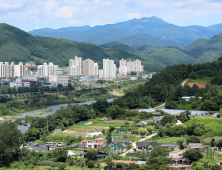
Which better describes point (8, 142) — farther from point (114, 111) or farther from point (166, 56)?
point (166, 56)

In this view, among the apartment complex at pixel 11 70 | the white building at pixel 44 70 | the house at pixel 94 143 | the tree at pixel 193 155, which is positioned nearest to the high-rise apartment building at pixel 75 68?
the white building at pixel 44 70

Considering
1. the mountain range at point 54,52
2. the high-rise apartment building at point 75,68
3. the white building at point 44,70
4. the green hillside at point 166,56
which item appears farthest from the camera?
the green hillside at point 166,56

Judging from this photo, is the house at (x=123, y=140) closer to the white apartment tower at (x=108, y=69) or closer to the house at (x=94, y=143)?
the house at (x=94, y=143)

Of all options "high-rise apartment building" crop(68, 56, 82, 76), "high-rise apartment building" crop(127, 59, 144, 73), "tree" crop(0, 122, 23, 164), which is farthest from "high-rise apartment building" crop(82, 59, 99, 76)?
"tree" crop(0, 122, 23, 164)

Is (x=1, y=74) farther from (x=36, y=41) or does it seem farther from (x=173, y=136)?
(x=173, y=136)

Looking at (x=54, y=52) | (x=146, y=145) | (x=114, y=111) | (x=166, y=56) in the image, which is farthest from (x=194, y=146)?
(x=166, y=56)
